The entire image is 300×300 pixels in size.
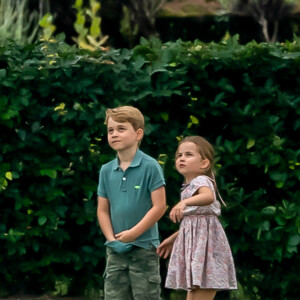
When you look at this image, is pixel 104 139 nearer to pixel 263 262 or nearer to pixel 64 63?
pixel 64 63

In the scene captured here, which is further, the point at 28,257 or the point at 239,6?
the point at 239,6

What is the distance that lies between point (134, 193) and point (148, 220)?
0.60 ft

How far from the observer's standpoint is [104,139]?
6.45 m

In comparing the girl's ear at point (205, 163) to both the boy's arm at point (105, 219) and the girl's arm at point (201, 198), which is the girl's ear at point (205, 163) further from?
the boy's arm at point (105, 219)

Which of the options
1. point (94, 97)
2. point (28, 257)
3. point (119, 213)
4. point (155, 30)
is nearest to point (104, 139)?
point (94, 97)

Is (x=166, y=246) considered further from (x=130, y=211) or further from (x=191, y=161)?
(x=191, y=161)

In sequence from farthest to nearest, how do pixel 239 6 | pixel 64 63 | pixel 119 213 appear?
pixel 239 6 < pixel 64 63 < pixel 119 213

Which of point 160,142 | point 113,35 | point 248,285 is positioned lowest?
point 248,285

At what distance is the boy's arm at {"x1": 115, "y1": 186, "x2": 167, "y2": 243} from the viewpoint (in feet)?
16.1

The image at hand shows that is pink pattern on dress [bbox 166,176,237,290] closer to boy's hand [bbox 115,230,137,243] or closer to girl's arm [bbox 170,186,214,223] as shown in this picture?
girl's arm [bbox 170,186,214,223]

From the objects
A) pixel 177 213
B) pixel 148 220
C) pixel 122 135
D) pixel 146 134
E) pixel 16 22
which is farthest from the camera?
pixel 16 22

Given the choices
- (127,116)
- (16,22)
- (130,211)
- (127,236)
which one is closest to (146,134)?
(127,116)

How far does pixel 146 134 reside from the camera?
6328 millimetres

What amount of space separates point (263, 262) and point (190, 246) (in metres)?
1.75
